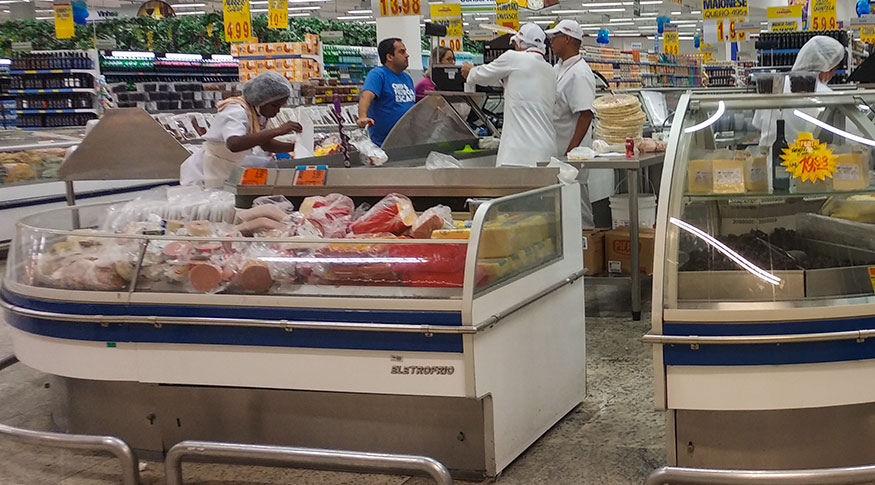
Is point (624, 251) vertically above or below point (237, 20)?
below

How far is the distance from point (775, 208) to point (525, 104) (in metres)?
2.83

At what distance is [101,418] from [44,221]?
1.25 m

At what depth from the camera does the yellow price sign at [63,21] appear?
19078mm

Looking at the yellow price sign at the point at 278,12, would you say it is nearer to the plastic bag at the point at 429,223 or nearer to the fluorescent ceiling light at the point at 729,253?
the plastic bag at the point at 429,223

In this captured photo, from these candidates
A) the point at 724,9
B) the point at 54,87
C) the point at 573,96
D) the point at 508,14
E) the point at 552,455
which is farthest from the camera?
the point at 724,9

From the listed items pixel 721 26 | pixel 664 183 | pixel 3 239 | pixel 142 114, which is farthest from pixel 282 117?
pixel 721 26

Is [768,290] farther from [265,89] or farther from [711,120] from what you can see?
[265,89]

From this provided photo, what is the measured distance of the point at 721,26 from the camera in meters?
25.0

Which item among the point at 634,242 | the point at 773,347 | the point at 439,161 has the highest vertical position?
the point at 439,161

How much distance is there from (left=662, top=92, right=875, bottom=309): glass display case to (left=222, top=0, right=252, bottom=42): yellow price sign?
12.9 meters

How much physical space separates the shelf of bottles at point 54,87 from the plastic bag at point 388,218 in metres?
14.2

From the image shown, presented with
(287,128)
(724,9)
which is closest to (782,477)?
(287,128)

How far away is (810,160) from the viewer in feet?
11.6

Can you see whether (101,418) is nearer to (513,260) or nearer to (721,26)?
(513,260)
